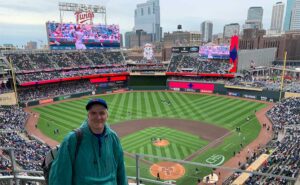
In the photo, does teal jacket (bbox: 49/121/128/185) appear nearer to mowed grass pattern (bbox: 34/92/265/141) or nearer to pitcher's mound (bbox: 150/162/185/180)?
pitcher's mound (bbox: 150/162/185/180)

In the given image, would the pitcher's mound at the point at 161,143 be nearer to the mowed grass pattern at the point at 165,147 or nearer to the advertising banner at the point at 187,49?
the mowed grass pattern at the point at 165,147

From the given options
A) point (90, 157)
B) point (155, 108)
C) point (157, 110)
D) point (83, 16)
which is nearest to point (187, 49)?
point (83, 16)

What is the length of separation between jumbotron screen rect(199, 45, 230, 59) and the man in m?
56.3

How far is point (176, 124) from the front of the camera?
30.5 metres

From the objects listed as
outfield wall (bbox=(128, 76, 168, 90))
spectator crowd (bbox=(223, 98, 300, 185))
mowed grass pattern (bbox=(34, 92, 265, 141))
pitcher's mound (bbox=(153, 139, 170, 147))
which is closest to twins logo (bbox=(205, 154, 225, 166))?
spectator crowd (bbox=(223, 98, 300, 185))

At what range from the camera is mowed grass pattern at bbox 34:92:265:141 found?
31172 mm

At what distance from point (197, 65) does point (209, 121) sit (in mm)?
25747

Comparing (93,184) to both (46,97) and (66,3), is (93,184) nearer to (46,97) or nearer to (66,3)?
(46,97)

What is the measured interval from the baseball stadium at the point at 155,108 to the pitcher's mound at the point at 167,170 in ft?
0.27

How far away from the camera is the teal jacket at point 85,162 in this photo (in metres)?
2.38

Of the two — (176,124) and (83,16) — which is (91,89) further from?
(176,124)

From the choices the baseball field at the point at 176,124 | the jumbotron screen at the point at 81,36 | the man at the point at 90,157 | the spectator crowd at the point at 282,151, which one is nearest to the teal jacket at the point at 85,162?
the man at the point at 90,157

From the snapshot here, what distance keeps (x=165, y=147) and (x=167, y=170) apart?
13.0 ft

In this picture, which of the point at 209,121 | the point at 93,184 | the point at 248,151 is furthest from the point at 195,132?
the point at 93,184
